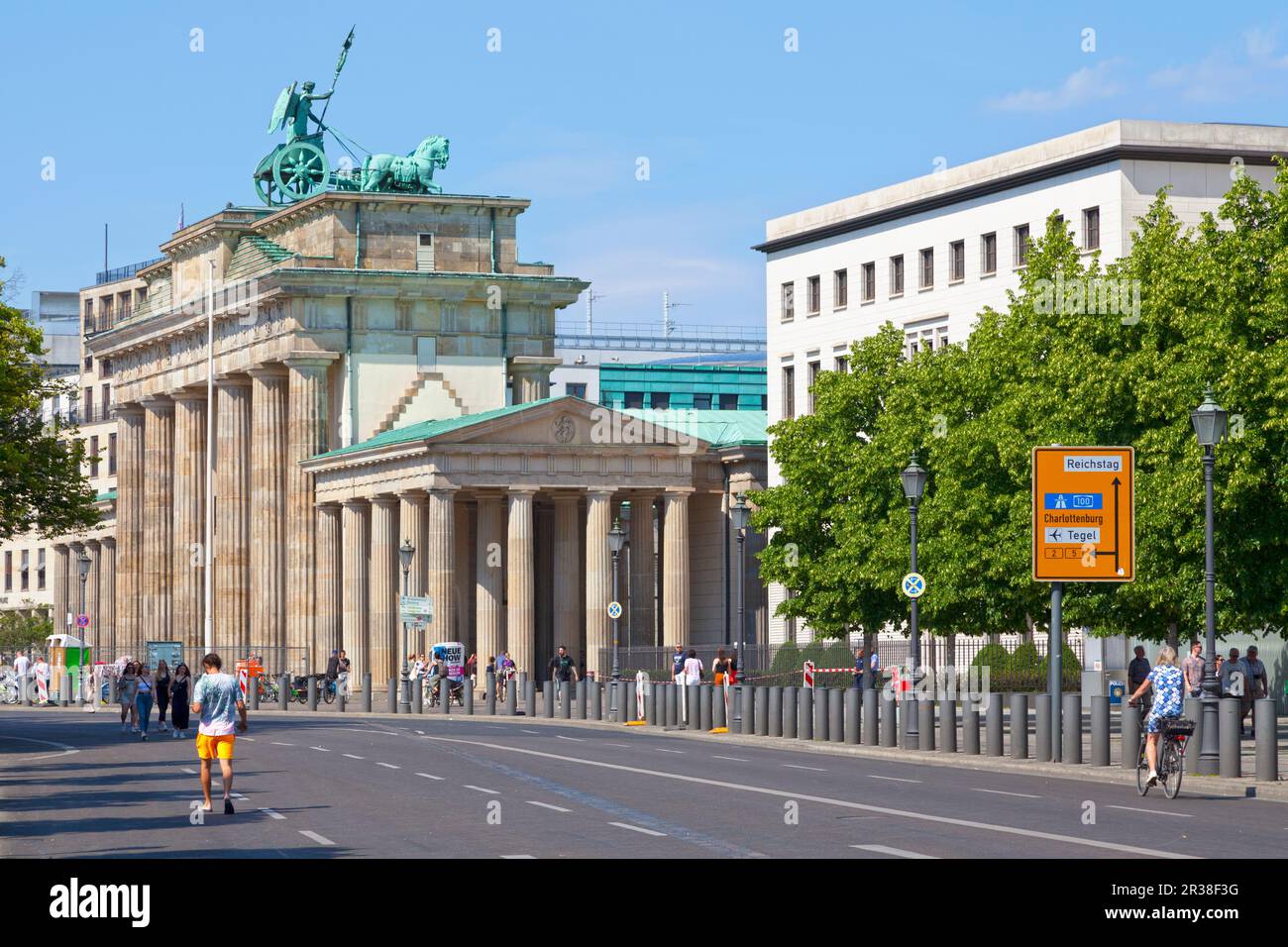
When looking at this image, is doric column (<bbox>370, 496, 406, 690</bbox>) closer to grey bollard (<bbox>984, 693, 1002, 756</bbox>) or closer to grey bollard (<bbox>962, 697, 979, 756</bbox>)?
grey bollard (<bbox>962, 697, 979, 756</bbox>)

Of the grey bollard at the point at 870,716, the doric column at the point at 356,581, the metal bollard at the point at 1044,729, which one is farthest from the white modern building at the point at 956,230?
the metal bollard at the point at 1044,729

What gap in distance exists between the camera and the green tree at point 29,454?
51.9 metres

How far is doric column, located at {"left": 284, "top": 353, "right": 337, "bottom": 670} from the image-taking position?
93812mm

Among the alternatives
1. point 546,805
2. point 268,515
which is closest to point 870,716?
point 546,805

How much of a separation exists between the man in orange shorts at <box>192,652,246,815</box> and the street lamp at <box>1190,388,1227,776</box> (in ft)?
46.6

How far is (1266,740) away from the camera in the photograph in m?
32.4

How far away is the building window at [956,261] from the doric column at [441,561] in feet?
60.9

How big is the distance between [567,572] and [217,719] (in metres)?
61.3

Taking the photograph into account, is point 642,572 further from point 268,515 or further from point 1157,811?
point 1157,811

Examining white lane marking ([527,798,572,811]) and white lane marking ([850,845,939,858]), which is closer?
white lane marking ([850,845,939,858])

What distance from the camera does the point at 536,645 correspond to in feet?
309

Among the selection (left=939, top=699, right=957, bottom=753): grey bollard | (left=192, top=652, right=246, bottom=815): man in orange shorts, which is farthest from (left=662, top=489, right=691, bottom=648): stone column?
(left=192, top=652, right=246, bottom=815): man in orange shorts
